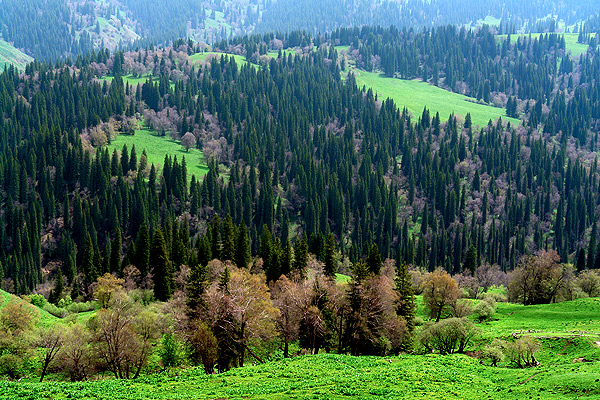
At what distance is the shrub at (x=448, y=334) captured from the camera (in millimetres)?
80312

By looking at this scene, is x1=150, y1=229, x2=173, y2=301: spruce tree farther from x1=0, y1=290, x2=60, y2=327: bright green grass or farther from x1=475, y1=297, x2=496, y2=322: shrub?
x1=475, y1=297, x2=496, y2=322: shrub

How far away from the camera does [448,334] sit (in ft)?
265

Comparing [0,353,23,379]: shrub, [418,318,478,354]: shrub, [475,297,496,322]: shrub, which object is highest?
[475,297,496,322]: shrub

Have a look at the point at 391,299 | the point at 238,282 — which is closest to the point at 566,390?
the point at 391,299

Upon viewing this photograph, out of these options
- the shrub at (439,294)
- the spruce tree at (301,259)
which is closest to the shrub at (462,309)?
the shrub at (439,294)

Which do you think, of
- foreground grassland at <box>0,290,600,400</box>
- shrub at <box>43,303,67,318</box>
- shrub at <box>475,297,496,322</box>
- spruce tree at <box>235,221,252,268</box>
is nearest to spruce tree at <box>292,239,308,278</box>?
spruce tree at <box>235,221,252,268</box>

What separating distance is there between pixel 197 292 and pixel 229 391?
93.8ft

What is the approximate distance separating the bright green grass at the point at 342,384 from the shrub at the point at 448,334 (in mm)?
13665

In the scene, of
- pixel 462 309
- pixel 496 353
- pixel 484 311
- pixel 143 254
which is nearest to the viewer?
pixel 496 353

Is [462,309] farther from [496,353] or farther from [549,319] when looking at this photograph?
[496,353]

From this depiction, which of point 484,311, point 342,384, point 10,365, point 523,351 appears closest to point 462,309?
point 484,311

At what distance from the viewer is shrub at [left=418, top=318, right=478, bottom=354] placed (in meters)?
80.3

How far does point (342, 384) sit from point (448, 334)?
1238 inches

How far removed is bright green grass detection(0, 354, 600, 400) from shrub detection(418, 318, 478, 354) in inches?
538
